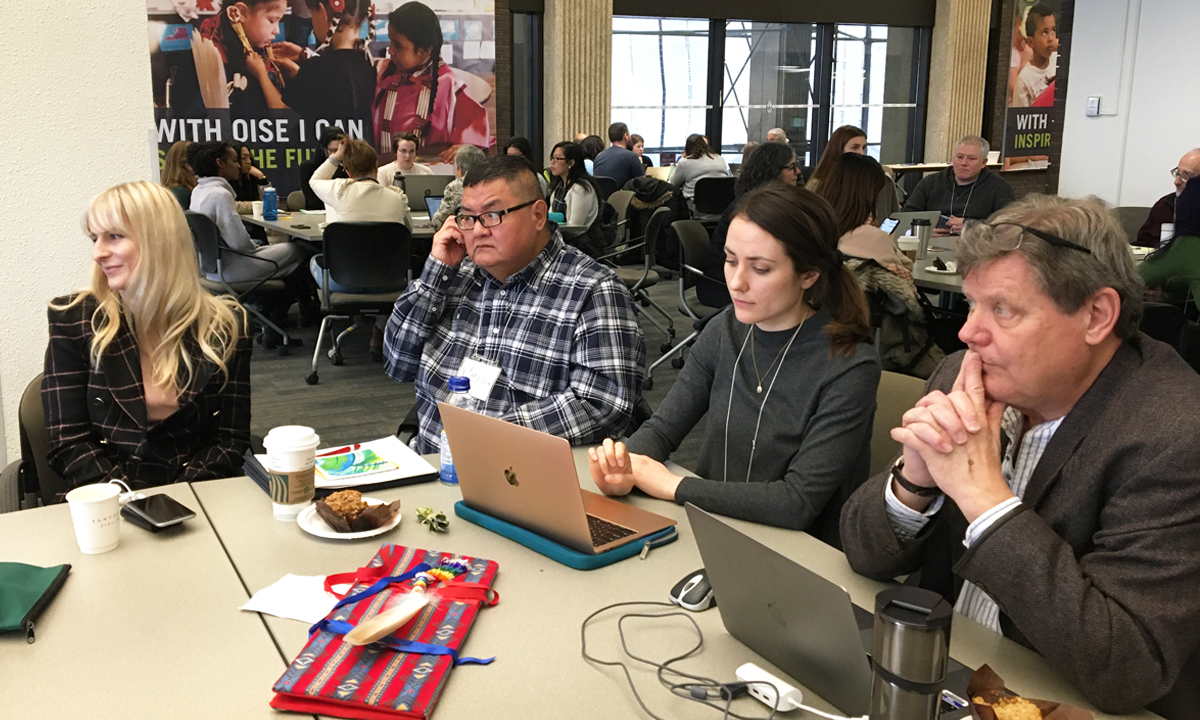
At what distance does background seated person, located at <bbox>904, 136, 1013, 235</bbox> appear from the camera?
6.59m

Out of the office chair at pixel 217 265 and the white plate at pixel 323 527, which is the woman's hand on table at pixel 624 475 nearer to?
the white plate at pixel 323 527

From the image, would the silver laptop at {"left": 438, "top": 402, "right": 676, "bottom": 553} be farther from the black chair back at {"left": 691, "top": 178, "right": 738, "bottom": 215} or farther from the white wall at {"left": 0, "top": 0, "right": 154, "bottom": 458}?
the black chair back at {"left": 691, "top": 178, "right": 738, "bottom": 215}

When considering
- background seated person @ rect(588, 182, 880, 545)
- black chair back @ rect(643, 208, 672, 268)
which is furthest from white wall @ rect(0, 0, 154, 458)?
black chair back @ rect(643, 208, 672, 268)

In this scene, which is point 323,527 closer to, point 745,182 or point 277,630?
point 277,630

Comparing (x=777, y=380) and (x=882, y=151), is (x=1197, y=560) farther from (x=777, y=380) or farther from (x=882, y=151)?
(x=882, y=151)

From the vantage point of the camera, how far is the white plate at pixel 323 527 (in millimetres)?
1735

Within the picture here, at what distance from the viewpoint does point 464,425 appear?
5.69 ft

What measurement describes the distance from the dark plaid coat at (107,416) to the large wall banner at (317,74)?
7570 millimetres

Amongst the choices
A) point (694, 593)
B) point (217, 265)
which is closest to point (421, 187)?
point (217, 265)

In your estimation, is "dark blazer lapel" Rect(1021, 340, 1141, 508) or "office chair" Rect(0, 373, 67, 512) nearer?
"dark blazer lapel" Rect(1021, 340, 1141, 508)

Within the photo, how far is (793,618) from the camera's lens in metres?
1.23

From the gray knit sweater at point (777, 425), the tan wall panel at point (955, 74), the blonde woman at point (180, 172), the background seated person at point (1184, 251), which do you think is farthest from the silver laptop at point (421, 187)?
the tan wall panel at point (955, 74)

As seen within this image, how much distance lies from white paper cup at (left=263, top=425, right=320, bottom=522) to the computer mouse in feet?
2.40

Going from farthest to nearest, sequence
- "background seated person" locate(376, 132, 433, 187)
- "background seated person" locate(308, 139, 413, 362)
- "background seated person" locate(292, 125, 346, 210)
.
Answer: "background seated person" locate(292, 125, 346, 210), "background seated person" locate(376, 132, 433, 187), "background seated person" locate(308, 139, 413, 362)
